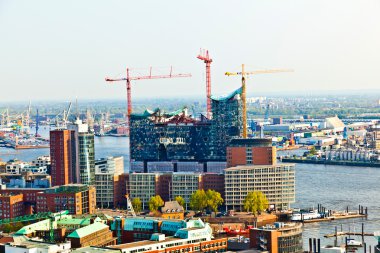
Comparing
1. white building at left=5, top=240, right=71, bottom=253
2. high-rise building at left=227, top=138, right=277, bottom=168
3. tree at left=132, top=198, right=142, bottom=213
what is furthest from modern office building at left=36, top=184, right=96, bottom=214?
white building at left=5, top=240, right=71, bottom=253

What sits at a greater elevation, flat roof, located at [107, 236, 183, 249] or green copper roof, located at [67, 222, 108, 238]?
green copper roof, located at [67, 222, 108, 238]

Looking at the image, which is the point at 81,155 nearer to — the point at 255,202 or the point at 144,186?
the point at 144,186

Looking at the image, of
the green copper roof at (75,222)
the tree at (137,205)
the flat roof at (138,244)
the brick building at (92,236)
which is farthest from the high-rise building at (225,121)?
the flat roof at (138,244)

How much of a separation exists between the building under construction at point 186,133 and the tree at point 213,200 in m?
6.65

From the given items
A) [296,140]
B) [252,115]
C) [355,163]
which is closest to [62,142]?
[355,163]

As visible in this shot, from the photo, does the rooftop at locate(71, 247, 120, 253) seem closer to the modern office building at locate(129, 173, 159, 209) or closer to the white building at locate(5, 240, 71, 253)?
the white building at locate(5, 240, 71, 253)

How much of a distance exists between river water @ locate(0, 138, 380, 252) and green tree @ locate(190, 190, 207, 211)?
10.2ft

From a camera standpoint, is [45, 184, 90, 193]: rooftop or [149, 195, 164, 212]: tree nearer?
[45, 184, 90, 193]: rooftop

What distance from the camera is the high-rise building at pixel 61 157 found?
3081cm

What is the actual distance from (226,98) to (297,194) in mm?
5024

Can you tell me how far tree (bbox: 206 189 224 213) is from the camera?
28.5 m

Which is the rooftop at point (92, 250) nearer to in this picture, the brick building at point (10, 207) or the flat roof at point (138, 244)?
the flat roof at point (138, 244)

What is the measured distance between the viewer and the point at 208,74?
41.0 meters

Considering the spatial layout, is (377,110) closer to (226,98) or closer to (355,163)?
(355,163)
